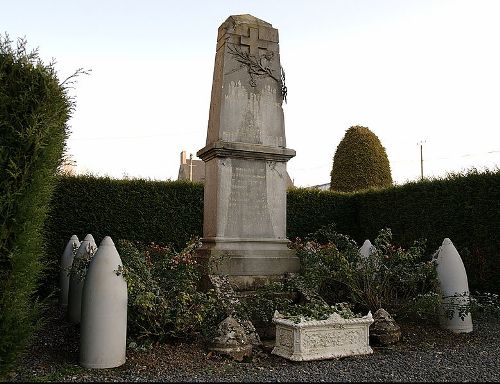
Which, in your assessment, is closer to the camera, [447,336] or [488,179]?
[447,336]

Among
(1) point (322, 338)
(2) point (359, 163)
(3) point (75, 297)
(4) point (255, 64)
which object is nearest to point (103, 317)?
(1) point (322, 338)

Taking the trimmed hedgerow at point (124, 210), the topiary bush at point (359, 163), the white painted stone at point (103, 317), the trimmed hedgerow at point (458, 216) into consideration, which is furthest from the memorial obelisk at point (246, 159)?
the topiary bush at point (359, 163)

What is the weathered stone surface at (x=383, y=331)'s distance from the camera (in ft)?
18.9

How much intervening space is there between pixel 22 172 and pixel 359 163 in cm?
1292

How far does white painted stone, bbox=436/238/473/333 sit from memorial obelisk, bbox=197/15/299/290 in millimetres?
2140

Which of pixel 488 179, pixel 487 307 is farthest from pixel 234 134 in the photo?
pixel 488 179

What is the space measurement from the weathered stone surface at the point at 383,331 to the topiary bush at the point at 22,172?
3888 millimetres

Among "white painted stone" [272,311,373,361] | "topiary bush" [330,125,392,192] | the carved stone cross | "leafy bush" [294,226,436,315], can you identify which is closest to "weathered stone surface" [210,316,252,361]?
"white painted stone" [272,311,373,361]

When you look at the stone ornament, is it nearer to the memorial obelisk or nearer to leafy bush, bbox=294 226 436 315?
the memorial obelisk

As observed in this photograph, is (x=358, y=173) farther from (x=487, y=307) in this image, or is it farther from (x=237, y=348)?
(x=237, y=348)

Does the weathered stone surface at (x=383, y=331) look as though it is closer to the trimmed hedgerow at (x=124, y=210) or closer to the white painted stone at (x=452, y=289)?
the white painted stone at (x=452, y=289)

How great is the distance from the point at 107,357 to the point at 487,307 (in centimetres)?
528

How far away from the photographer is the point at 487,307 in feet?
22.3

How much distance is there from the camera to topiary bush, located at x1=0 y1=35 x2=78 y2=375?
14.7 ft
